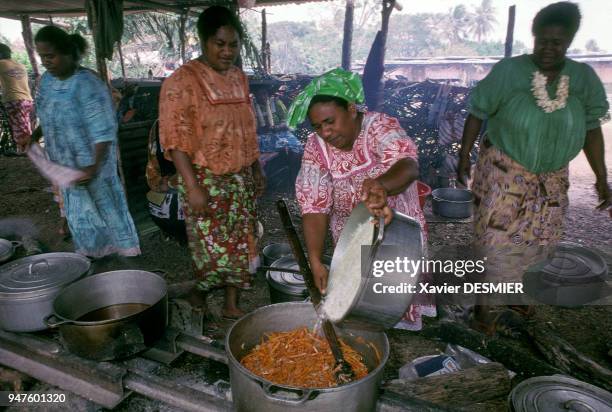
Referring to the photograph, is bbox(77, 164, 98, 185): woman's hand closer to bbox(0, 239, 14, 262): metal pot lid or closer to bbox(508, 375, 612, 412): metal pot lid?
bbox(0, 239, 14, 262): metal pot lid

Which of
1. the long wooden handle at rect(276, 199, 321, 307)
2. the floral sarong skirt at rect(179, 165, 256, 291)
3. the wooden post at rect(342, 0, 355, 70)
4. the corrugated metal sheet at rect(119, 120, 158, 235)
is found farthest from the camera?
the wooden post at rect(342, 0, 355, 70)

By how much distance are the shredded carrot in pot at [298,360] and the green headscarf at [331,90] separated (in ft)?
3.83

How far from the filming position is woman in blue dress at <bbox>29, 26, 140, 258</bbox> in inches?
130

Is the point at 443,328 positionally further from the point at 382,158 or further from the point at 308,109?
the point at 308,109

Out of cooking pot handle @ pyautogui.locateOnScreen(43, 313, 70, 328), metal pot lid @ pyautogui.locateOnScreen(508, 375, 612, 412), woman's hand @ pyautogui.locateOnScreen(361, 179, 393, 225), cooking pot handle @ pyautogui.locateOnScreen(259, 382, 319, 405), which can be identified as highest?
woman's hand @ pyautogui.locateOnScreen(361, 179, 393, 225)

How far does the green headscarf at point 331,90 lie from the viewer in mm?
2027

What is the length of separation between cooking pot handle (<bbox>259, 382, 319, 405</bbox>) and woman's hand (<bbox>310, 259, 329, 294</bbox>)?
2.41ft

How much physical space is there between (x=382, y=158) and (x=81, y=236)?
303 cm

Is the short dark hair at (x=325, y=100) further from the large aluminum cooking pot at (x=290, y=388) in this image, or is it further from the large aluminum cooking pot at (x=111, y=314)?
the large aluminum cooking pot at (x=111, y=314)

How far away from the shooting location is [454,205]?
5996mm

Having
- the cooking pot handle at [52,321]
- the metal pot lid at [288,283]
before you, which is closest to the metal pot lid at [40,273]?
the cooking pot handle at [52,321]

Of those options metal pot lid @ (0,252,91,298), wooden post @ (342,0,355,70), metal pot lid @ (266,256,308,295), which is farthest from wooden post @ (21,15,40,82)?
metal pot lid @ (266,256,308,295)

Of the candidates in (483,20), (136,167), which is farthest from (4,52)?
(483,20)

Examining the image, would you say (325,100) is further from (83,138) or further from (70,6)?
(70,6)
